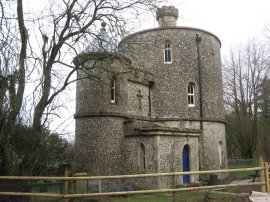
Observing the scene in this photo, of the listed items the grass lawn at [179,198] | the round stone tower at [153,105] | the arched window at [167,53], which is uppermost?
the arched window at [167,53]

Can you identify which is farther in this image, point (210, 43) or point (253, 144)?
point (253, 144)

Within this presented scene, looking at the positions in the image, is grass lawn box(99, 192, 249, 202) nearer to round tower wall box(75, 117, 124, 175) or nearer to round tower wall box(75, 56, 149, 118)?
round tower wall box(75, 117, 124, 175)

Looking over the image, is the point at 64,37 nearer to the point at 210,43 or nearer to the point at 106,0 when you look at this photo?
the point at 106,0

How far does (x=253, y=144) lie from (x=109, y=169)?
88.7 ft

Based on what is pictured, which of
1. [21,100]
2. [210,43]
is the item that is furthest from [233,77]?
[21,100]

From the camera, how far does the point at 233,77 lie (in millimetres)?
44844

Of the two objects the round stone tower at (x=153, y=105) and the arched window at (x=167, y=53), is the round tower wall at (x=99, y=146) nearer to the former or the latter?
the round stone tower at (x=153, y=105)

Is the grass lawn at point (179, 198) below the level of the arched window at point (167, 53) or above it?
below

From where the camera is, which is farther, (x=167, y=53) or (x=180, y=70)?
(x=167, y=53)

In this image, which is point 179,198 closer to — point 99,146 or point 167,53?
point 99,146

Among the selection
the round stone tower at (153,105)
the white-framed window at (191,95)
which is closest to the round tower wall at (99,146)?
the round stone tower at (153,105)

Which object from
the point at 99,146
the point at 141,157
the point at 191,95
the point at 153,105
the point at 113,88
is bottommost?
the point at 141,157

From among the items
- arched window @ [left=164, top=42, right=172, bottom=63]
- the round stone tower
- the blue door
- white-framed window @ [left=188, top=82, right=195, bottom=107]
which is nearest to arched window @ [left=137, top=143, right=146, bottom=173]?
the round stone tower

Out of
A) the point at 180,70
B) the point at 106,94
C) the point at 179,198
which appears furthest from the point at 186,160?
the point at 179,198
